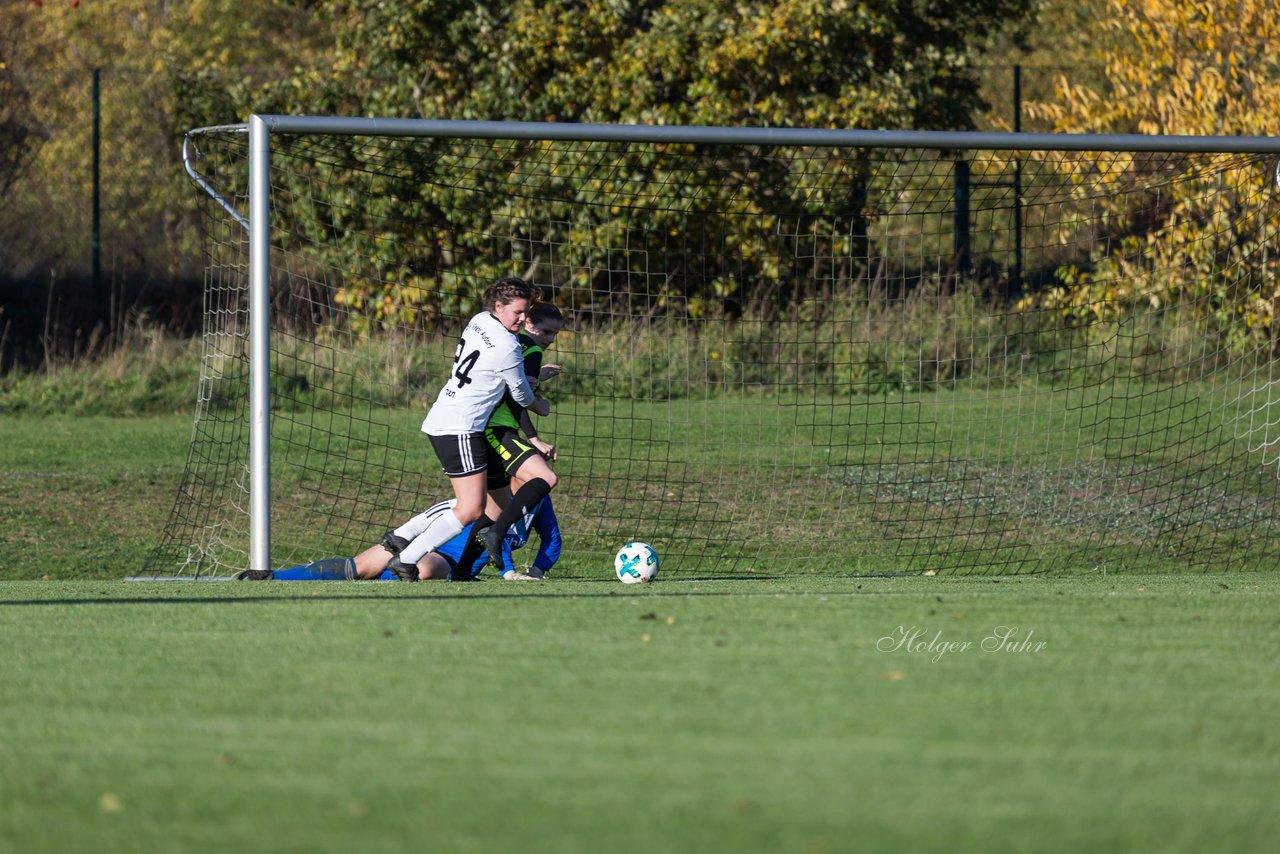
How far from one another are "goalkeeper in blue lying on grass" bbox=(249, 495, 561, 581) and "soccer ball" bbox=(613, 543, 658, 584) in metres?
0.48

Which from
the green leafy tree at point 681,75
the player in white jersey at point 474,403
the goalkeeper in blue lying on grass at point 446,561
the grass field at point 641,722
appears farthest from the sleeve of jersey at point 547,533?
the green leafy tree at point 681,75

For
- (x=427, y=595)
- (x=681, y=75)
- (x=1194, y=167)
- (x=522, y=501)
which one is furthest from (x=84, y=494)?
(x=681, y=75)

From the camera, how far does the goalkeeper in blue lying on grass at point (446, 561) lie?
26.2 feet

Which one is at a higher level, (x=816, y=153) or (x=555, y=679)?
(x=816, y=153)

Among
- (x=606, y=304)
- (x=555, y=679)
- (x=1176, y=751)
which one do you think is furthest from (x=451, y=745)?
(x=606, y=304)

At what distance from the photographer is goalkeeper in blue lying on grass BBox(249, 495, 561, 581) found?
7984 mm

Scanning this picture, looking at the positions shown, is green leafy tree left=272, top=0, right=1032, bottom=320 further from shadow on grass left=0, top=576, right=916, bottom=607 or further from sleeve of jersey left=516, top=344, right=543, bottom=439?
shadow on grass left=0, top=576, right=916, bottom=607

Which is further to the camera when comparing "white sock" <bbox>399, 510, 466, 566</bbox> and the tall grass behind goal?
the tall grass behind goal

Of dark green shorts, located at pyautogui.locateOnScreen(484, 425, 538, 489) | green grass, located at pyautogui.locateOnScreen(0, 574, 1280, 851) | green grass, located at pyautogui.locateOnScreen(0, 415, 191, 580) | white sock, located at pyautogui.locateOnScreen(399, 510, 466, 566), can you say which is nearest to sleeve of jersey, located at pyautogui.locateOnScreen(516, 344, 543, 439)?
dark green shorts, located at pyautogui.locateOnScreen(484, 425, 538, 489)

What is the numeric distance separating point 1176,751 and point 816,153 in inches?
534

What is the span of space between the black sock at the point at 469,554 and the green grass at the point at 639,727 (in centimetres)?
199

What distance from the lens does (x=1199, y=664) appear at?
464 centimetres

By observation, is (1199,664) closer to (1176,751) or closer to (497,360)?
(1176,751)

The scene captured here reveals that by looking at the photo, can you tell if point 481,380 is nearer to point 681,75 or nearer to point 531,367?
point 531,367
